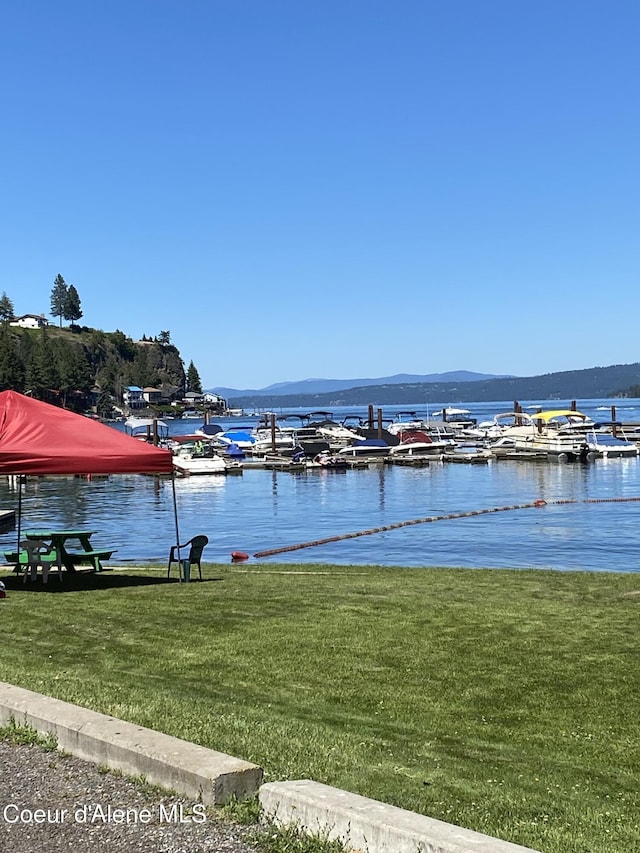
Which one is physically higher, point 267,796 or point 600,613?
point 267,796

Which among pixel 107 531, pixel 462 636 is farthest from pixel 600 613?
pixel 107 531

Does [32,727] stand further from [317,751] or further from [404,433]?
[404,433]

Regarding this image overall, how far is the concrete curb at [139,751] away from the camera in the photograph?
5137 millimetres

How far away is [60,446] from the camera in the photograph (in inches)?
579

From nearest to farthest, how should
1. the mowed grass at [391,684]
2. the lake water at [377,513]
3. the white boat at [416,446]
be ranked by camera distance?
1. the mowed grass at [391,684]
2. the lake water at [377,513]
3. the white boat at [416,446]

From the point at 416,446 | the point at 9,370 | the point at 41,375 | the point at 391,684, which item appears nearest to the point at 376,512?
the point at 391,684

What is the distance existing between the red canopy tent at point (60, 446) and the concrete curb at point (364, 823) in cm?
981

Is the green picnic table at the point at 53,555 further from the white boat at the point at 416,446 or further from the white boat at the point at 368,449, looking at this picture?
the white boat at the point at 416,446

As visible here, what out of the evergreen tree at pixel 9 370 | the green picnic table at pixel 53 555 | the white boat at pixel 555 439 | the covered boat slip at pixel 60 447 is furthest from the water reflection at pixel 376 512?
the evergreen tree at pixel 9 370

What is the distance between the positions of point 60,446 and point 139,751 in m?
9.80

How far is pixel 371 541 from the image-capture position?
1282 inches

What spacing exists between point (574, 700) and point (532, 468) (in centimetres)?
6296

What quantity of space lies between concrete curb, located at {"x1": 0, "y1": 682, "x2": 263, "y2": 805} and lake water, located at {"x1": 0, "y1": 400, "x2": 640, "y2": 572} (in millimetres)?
19682

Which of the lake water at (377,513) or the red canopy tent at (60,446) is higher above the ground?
the red canopy tent at (60,446)
